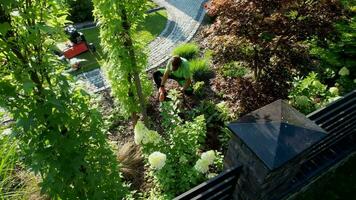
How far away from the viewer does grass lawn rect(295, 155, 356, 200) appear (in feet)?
15.4

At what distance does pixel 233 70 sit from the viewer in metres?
6.24

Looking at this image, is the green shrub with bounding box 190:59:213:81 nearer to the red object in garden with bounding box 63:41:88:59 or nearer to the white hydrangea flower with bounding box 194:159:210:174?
the red object in garden with bounding box 63:41:88:59

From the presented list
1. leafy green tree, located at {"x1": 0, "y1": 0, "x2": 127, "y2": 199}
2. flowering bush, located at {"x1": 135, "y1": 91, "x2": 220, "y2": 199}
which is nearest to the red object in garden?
flowering bush, located at {"x1": 135, "y1": 91, "x2": 220, "y2": 199}

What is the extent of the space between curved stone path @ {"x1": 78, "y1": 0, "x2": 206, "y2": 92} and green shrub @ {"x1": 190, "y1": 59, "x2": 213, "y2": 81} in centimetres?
111

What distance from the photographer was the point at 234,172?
3.75 meters

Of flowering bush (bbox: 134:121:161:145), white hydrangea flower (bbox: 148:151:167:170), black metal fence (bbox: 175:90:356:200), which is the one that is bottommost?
black metal fence (bbox: 175:90:356:200)

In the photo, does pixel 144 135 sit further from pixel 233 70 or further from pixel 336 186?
pixel 336 186

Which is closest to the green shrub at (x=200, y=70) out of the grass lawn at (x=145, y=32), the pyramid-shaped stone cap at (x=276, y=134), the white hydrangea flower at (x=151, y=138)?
the grass lawn at (x=145, y=32)

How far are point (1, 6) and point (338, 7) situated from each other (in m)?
4.90

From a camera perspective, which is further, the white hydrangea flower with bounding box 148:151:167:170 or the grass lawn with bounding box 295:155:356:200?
the grass lawn with bounding box 295:155:356:200

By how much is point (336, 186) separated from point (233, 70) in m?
2.57

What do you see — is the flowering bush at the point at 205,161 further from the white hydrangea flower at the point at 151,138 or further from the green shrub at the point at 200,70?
the green shrub at the point at 200,70

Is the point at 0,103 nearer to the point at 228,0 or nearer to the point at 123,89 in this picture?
the point at 123,89

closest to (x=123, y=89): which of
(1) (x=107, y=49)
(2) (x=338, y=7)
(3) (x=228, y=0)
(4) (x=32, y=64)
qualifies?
(1) (x=107, y=49)
